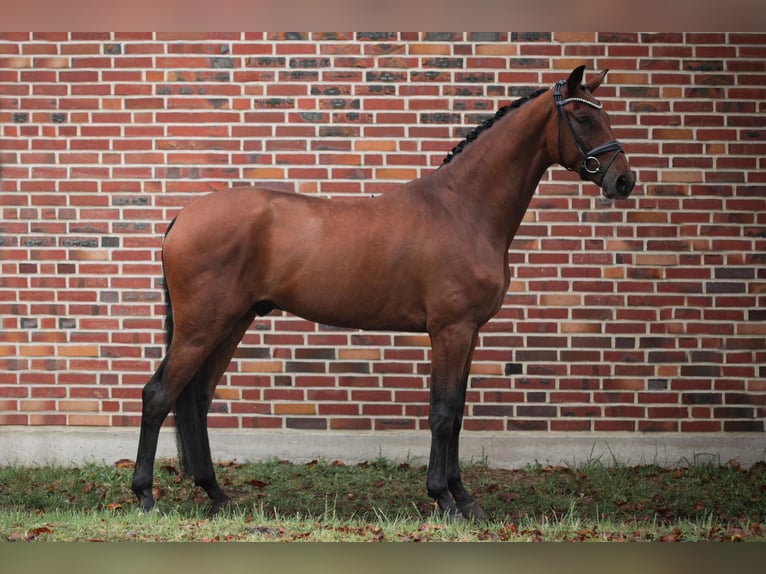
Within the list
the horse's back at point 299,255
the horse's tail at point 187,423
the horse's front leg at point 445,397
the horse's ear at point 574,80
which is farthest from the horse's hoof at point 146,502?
the horse's ear at point 574,80

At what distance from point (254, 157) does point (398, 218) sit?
1589 mm

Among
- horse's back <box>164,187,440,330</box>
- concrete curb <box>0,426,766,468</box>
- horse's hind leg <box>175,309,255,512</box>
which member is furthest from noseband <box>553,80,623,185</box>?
concrete curb <box>0,426,766,468</box>

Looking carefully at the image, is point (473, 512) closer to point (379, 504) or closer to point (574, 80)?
point (379, 504)

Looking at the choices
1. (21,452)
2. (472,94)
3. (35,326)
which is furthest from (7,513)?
(472,94)

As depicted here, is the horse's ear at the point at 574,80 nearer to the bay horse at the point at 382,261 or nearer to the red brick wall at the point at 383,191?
the bay horse at the point at 382,261

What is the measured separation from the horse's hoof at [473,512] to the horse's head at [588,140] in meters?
1.78

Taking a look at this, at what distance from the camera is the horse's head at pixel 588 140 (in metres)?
4.11

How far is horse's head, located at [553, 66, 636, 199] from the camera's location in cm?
411

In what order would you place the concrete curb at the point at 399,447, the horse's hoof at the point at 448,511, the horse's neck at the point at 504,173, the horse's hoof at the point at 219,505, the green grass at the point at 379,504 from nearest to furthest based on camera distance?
the green grass at the point at 379,504
the horse's hoof at the point at 448,511
the horse's neck at the point at 504,173
the horse's hoof at the point at 219,505
the concrete curb at the point at 399,447

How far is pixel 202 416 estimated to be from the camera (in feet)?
14.6

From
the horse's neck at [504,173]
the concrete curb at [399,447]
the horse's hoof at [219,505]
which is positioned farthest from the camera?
the concrete curb at [399,447]

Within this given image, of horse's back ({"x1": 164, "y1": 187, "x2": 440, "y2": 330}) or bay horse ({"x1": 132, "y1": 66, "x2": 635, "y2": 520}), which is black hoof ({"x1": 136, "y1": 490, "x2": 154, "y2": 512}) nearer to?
bay horse ({"x1": 132, "y1": 66, "x2": 635, "y2": 520})

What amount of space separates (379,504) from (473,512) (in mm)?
654

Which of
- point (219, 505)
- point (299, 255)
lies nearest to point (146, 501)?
point (219, 505)
